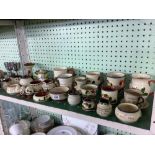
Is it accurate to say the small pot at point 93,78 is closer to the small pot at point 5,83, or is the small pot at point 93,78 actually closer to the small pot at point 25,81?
the small pot at point 25,81

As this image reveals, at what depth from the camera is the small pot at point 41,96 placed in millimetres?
823

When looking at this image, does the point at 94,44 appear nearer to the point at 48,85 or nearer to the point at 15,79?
the point at 48,85

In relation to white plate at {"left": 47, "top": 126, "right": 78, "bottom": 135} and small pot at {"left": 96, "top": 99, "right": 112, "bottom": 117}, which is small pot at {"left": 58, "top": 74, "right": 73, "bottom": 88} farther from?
white plate at {"left": 47, "top": 126, "right": 78, "bottom": 135}

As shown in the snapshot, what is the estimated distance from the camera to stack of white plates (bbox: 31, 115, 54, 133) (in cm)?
118

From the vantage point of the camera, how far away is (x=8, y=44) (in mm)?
1269

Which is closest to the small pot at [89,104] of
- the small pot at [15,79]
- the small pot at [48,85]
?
the small pot at [48,85]

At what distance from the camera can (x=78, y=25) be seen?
94 centimetres

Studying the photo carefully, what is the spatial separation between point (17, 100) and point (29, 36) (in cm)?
48

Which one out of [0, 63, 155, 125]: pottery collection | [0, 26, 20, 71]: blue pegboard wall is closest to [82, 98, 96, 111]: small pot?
[0, 63, 155, 125]: pottery collection

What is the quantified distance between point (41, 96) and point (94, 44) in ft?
1.30

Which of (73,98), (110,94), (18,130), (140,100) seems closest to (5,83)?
(18,130)

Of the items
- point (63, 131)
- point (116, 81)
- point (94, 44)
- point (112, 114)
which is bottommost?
point (63, 131)
